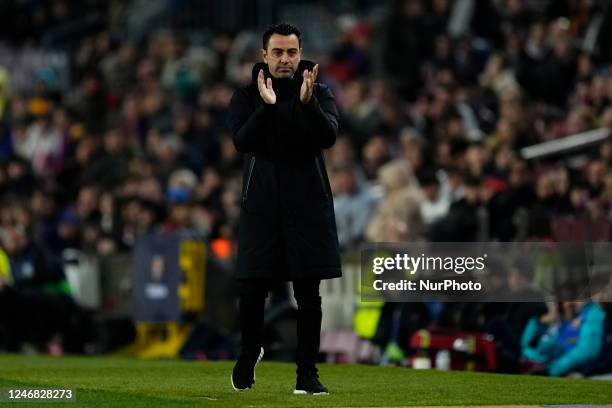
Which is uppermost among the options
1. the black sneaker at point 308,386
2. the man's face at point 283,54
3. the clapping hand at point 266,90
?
the man's face at point 283,54

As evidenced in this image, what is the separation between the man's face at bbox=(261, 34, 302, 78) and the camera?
1059cm

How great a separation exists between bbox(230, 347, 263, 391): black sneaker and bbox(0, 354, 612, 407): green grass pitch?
85 millimetres

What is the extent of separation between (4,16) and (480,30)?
10865 millimetres

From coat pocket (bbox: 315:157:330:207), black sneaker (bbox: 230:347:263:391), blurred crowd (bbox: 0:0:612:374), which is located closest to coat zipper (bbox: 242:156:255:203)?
coat pocket (bbox: 315:157:330:207)

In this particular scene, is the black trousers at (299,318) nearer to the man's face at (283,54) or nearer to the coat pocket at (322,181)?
the coat pocket at (322,181)

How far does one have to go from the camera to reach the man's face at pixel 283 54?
10586mm

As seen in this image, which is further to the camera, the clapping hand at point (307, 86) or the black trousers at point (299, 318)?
the black trousers at point (299, 318)

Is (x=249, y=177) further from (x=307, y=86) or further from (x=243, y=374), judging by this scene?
(x=243, y=374)

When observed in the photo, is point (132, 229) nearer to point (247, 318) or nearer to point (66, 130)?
point (66, 130)

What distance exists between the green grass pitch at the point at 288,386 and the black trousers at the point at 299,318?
0.81 feet

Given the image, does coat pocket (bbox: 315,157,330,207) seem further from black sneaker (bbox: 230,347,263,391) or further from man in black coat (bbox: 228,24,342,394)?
black sneaker (bbox: 230,347,263,391)

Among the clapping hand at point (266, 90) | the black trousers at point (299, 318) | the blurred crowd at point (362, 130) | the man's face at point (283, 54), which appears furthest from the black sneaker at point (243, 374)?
the blurred crowd at point (362, 130)

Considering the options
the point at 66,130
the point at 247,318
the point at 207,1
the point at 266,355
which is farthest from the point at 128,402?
the point at 207,1

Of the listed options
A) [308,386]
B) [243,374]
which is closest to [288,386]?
[243,374]
